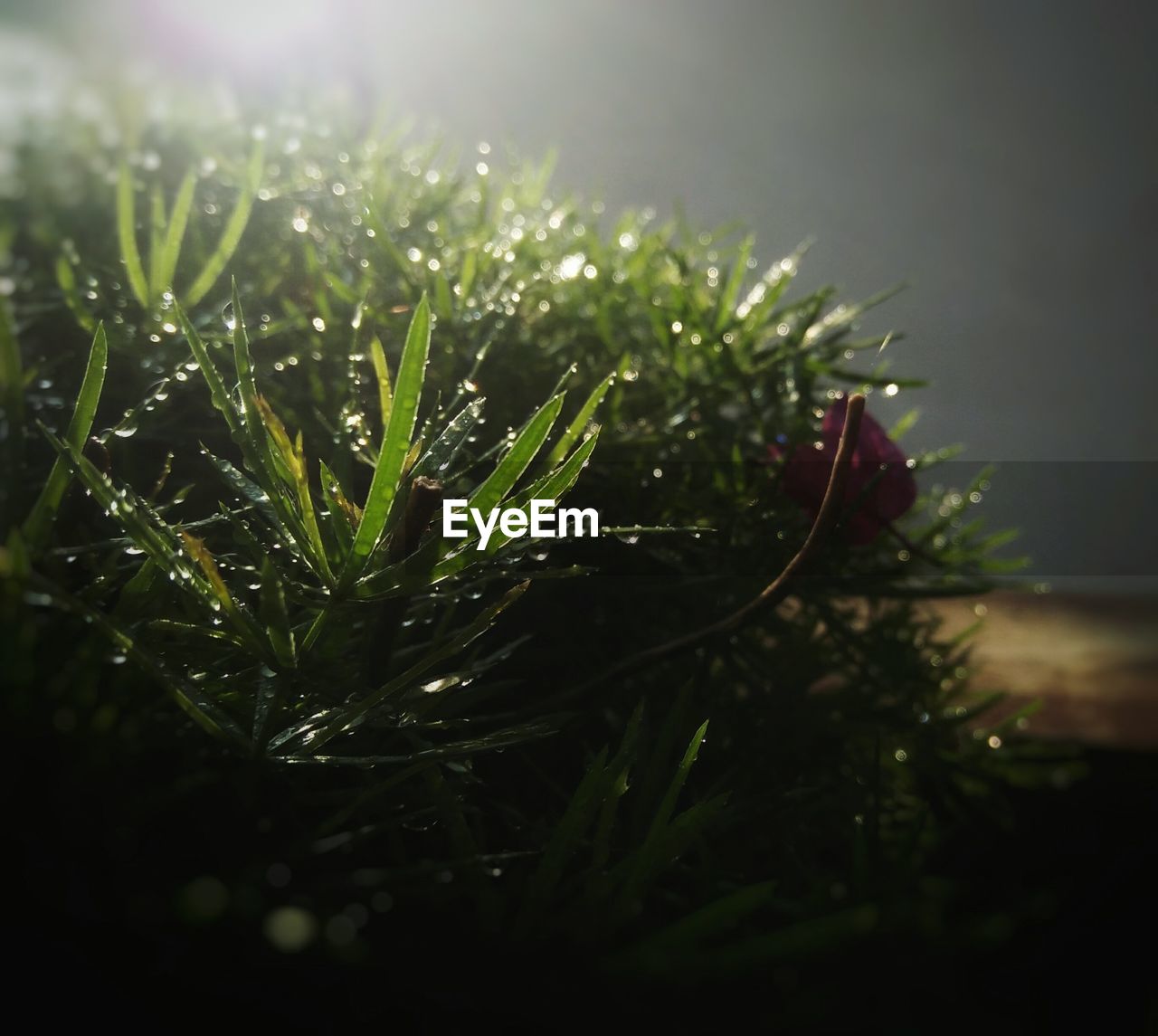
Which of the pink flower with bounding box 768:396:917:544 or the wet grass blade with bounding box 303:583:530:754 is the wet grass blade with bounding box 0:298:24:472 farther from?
the pink flower with bounding box 768:396:917:544

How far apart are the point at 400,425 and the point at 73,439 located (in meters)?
0.05

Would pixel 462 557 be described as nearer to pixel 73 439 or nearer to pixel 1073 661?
pixel 73 439

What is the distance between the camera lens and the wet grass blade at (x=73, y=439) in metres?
0.14

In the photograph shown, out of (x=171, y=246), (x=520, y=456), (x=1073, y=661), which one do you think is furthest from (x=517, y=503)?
(x=1073, y=661)

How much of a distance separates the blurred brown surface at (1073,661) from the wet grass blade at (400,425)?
0.34 metres

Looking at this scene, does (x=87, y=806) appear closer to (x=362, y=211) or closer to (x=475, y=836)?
(x=475, y=836)

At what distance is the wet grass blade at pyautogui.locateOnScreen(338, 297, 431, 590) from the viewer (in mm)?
151

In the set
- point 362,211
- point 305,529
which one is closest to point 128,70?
point 362,211

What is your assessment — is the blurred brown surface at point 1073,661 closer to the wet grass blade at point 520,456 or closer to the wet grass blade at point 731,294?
the wet grass blade at point 731,294

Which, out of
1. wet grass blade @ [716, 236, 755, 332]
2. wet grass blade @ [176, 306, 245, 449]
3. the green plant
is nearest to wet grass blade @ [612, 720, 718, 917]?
the green plant

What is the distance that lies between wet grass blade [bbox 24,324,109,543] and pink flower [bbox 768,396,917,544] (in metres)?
0.22

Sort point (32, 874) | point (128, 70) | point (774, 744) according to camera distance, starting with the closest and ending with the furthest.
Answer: point (32, 874) → point (774, 744) → point (128, 70)

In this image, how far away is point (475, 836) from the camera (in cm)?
20

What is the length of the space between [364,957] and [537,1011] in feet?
0.08
